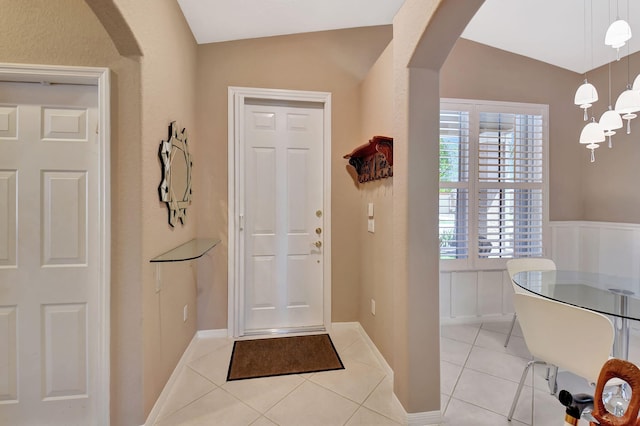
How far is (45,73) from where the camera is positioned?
4.98 feet

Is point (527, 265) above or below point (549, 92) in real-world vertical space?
below

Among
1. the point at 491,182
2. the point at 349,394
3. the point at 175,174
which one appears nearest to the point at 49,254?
the point at 175,174

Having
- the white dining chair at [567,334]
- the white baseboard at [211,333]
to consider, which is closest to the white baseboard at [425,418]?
the white dining chair at [567,334]

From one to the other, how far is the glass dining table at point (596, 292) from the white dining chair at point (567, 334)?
0.14 feet

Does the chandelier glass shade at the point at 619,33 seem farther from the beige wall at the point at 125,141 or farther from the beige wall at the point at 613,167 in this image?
the beige wall at the point at 125,141

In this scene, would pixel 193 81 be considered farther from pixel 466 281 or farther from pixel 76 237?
pixel 466 281

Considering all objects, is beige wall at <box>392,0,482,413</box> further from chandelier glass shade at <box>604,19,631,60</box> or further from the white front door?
the white front door

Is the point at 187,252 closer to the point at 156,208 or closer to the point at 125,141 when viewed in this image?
the point at 156,208

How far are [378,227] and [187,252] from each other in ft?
4.95

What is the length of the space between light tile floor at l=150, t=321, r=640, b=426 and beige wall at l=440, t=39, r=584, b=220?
65.2 inches

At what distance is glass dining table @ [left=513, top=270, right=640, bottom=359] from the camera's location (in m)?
1.68

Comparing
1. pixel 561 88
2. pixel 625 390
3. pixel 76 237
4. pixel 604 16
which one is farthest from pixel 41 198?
pixel 561 88

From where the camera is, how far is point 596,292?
76.6 inches

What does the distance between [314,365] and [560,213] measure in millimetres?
3275
